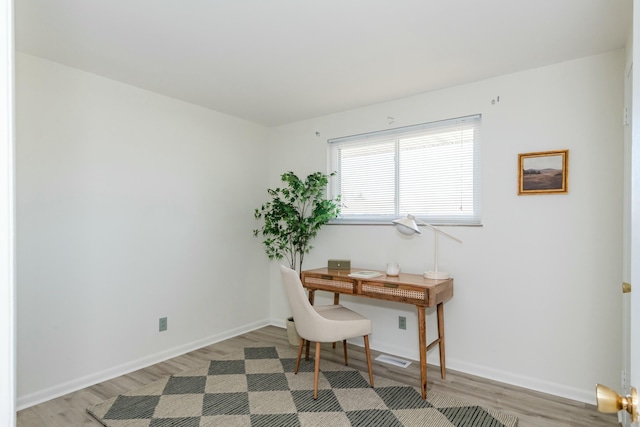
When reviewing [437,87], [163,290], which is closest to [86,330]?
[163,290]

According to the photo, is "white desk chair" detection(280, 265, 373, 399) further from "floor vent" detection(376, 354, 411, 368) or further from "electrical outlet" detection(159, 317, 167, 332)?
"electrical outlet" detection(159, 317, 167, 332)

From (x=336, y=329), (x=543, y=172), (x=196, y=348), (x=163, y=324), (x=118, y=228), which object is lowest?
(x=196, y=348)

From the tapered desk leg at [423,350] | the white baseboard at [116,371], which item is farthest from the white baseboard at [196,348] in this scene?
the tapered desk leg at [423,350]

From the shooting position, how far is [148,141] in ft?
10.6

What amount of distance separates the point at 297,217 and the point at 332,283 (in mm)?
915

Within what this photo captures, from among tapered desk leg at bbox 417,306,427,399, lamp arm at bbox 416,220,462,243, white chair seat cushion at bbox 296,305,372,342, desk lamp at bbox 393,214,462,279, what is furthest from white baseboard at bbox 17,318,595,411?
lamp arm at bbox 416,220,462,243

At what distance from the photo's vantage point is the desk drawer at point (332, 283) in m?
3.03

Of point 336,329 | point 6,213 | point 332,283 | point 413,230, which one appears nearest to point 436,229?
point 413,230

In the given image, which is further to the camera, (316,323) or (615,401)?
(316,323)

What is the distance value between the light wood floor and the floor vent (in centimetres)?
7

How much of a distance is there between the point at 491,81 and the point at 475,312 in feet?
6.28

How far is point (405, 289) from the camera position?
2.71 metres

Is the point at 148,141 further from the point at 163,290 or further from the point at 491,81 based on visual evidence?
the point at 491,81

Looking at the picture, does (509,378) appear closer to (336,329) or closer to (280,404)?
(336,329)
